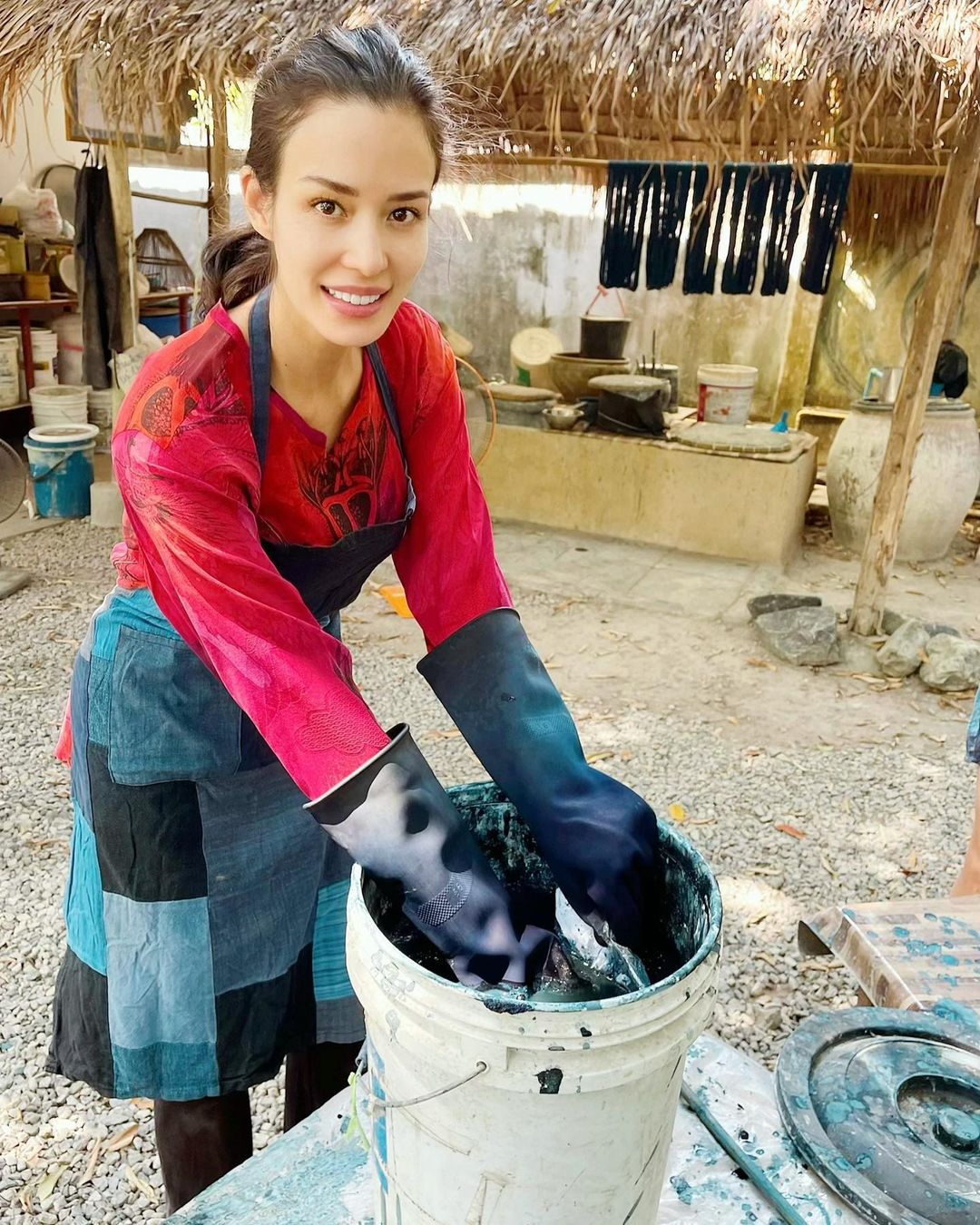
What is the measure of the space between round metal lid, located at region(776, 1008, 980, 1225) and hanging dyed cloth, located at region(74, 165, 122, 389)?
5.77m

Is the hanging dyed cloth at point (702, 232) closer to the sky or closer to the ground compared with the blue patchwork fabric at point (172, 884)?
closer to the sky

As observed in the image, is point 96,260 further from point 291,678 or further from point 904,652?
point 291,678

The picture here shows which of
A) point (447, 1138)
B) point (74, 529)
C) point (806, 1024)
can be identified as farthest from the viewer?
point (74, 529)

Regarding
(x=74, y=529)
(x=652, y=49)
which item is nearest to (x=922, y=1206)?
(x=652, y=49)

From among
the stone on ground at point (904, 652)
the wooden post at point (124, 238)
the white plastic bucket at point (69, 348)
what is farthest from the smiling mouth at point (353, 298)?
the white plastic bucket at point (69, 348)

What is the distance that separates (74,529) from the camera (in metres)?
6.05

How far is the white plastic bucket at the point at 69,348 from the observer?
7668mm

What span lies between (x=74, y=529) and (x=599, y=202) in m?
5.07

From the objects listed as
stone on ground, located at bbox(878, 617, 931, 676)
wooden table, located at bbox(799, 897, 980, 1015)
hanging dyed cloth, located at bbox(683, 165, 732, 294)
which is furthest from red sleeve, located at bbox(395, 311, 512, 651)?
hanging dyed cloth, located at bbox(683, 165, 732, 294)

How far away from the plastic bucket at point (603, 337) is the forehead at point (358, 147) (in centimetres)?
605

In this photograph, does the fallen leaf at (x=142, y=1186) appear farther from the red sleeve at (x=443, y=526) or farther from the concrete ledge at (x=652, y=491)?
the concrete ledge at (x=652, y=491)

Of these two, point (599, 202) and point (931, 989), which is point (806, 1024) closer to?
point (931, 989)

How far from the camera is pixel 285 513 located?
1.34 meters

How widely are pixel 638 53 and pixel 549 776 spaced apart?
4284 mm
